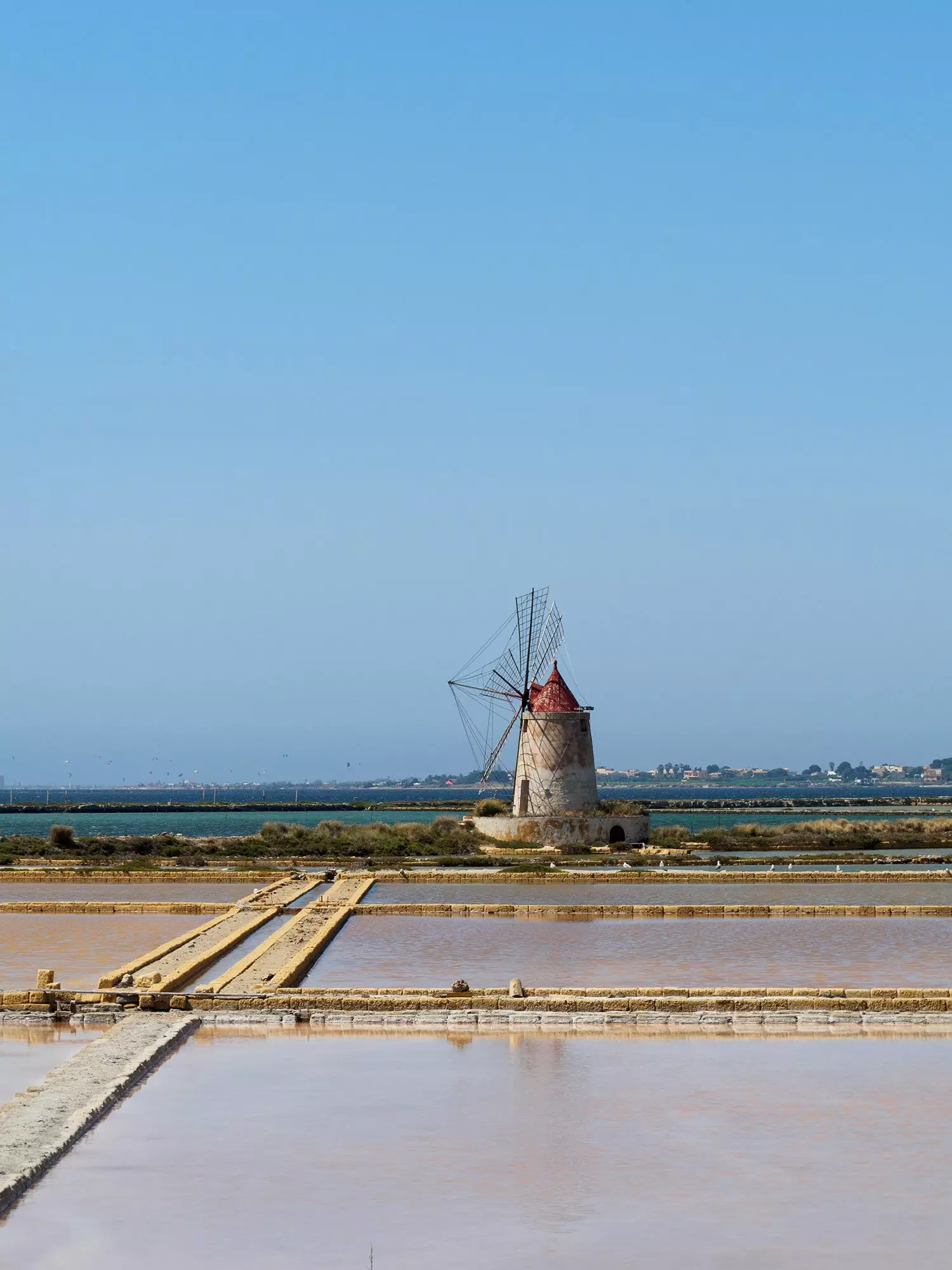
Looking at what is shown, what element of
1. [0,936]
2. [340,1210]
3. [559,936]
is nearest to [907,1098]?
[340,1210]

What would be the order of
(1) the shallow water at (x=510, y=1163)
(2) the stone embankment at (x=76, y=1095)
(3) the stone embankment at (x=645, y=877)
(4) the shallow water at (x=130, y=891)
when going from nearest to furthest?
(1) the shallow water at (x=510, y=1163) → (2) the stone embankment at (x=76, y=1095) → (4) the shallow water at (x=130, y=891) → (3) the stone embankment at (x=645, y=877)

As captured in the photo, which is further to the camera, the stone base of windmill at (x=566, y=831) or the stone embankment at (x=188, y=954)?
the stone base of windmill at (x=566, y=831)

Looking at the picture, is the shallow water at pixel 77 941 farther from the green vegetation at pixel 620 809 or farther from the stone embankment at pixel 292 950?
the green vegetation at pixel 620 809

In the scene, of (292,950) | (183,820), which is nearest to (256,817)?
(183,820)

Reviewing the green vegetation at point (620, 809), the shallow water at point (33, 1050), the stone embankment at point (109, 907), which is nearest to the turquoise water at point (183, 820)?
the green vegetation at point (620, 809)

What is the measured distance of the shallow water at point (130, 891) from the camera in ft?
62.7

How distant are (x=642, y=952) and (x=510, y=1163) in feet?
23.0

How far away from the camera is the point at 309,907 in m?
16.1

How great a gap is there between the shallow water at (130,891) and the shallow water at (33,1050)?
8.63 metres

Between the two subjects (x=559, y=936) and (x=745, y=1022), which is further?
(x=559, y=936)

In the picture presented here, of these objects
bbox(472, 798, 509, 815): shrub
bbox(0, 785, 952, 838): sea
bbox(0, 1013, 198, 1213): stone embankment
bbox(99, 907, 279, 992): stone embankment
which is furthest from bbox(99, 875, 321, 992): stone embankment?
bbox(0, 785, 952, 838): sea

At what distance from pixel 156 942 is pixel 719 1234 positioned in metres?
9.31

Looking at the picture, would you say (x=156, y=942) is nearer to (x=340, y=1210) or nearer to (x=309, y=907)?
(x=309, y=907)

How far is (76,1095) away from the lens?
679 centimetres
